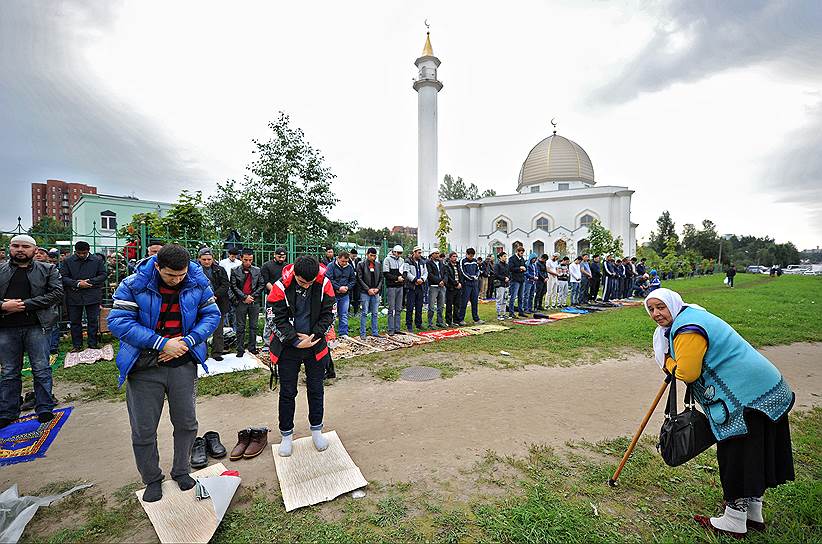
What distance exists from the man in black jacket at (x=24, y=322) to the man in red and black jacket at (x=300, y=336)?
3104 millimetres

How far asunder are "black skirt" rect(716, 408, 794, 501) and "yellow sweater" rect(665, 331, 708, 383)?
365 mm

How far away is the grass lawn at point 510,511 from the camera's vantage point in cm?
268

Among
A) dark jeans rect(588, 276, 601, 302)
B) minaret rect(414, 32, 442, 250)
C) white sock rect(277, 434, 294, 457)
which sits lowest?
white sock rect(277, 434, 294, 457)

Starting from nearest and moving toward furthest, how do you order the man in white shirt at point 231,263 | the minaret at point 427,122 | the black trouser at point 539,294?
the man in white shirt at point 231,263
the black trouser at point 539,294
the minaret at point 427,122

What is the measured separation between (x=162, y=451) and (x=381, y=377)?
3092 millimetres

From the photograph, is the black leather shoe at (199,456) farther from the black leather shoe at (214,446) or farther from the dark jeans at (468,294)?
the dark jeans at (468,294)

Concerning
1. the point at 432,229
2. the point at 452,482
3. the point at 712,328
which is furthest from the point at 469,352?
the point at 432,229

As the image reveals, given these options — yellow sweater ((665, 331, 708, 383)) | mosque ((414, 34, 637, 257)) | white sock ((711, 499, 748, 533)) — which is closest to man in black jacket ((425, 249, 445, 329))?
yellow sweater ((665, 331, 708, 383))

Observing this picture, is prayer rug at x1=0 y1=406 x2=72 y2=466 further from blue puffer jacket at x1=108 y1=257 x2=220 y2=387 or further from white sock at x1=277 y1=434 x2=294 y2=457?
white sock at x1=277 y1=434 x2=294 y2=457

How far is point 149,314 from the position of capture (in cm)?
287

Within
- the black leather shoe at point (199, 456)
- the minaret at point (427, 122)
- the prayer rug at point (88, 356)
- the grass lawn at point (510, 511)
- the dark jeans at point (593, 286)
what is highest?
the minaret at point (427, 122)

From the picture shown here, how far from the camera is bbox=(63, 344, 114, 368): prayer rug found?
22.4 feet

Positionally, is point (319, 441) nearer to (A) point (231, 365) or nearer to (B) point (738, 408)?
(B) point (738, 408)

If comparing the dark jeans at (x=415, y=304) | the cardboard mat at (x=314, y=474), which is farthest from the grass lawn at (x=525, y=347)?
the cardboard mat at (x=314, y=474)
